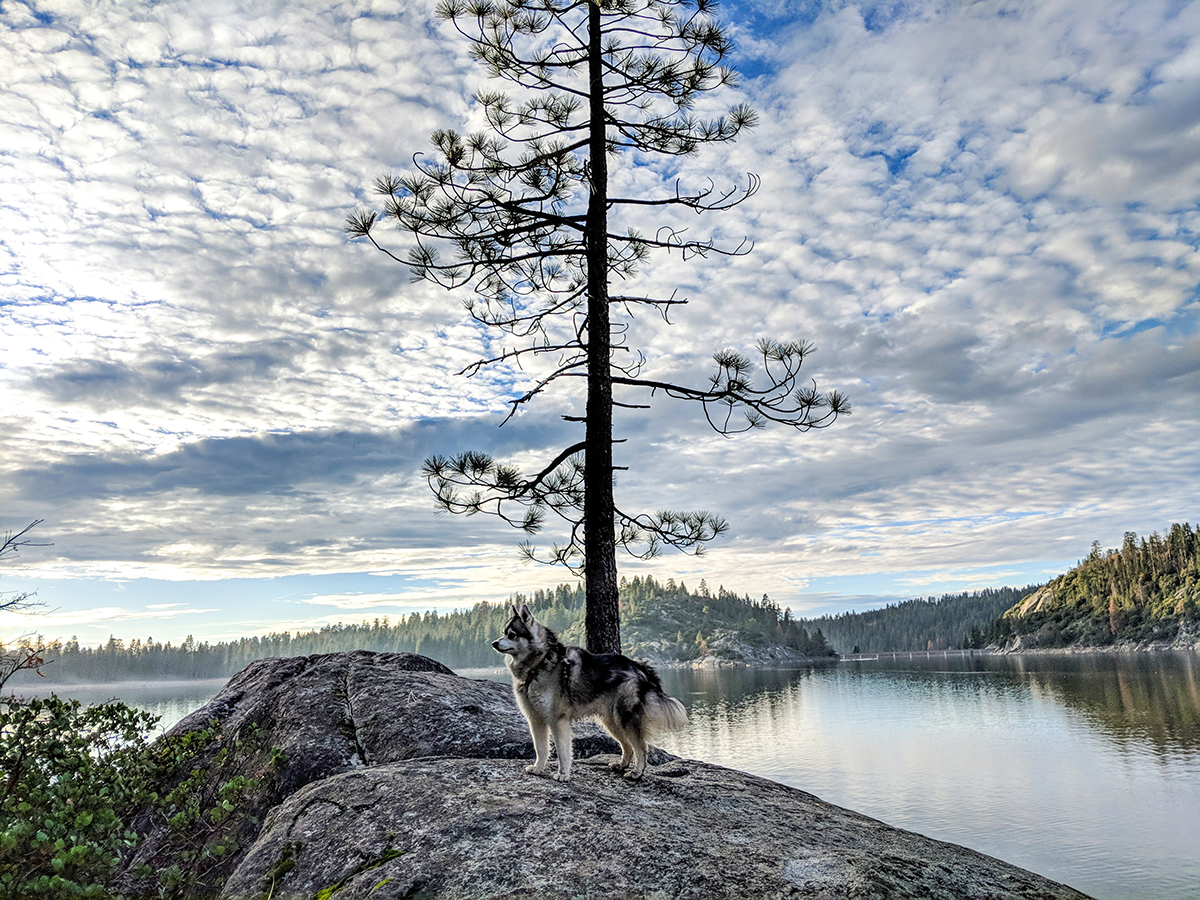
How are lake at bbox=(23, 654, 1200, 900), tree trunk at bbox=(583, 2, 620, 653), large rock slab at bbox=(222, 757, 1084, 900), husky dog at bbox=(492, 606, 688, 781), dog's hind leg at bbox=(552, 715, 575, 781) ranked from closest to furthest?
1. large rock slab at bbox=(222, 757, 1084, 900)
2. dog's hind leg at bbox=(552, 715, 575, 781)
3. husky dog at bbox=(492, 606, 688, 781)
4. tree trunk at bbox=(583, 2, 620, 653)
5. lake at bbox=(23, 654, 1200, 900)

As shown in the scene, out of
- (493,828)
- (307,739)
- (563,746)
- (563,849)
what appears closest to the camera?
(563,849)

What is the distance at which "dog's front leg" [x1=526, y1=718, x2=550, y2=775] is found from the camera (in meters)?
7.70

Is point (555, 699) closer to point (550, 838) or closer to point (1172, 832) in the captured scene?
point (550, 838)

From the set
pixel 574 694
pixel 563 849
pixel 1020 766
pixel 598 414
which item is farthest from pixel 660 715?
pixel 1020 766

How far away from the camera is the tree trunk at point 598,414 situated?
13016 mm

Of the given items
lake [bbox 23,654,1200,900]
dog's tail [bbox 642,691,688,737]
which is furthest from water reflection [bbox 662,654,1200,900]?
dog's tail [bbox 642,691,688,737]

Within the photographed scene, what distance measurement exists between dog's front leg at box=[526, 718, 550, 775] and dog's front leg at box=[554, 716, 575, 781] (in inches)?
4.9

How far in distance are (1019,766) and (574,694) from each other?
44.9 m

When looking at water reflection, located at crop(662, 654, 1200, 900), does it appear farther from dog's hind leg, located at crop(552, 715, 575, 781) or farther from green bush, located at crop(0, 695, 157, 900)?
green bush, located at crop(0, 695, 157, 900)

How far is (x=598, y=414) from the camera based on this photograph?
13617 millimetres

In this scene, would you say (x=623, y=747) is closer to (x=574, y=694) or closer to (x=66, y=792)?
(x=574, y=694)

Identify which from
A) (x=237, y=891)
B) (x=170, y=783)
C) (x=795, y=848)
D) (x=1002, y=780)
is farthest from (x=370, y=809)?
(x=1002, y=780)

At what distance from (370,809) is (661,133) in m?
13.9

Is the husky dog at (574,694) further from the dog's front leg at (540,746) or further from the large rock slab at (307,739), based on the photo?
the large rock slab at (307,739)
